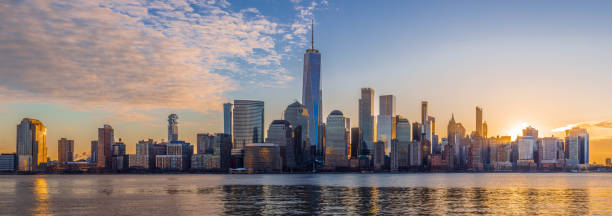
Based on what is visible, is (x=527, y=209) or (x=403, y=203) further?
(x=403, y=203)

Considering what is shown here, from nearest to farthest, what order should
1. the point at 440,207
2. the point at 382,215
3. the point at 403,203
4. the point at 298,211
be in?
the point at 382,215 < the point at 298,211 < the point at 440,207 < the point at 403,203

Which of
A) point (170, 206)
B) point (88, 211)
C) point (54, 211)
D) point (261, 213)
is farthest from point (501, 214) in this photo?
point (54, 211)

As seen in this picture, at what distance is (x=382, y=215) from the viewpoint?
98188 mm

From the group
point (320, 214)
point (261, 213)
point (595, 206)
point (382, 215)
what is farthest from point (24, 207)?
point (595, 206)

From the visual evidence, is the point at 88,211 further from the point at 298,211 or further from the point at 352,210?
the point at 352,210

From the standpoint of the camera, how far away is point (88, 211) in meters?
109

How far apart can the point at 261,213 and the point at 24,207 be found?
Answer: 56.6 meters

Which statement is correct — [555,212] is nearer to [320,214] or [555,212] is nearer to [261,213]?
[320,214]

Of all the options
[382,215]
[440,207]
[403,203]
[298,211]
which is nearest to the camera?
[382,215]

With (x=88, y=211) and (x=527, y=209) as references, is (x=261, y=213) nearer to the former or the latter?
(x=88, y=211)

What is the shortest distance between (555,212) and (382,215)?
35107mm

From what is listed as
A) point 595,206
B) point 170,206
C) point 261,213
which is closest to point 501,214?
point 595,206

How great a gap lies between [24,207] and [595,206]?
124 meters

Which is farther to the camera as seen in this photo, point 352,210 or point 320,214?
point 352,210
